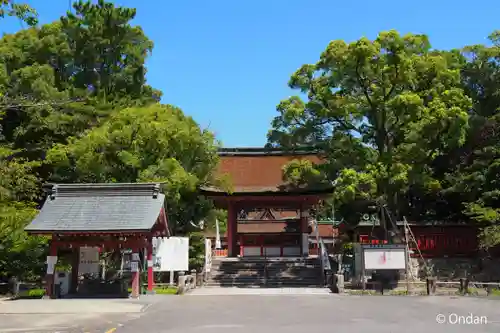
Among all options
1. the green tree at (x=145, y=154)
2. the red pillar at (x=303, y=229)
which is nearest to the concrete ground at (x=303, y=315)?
the green tree at (x=145, y=154)

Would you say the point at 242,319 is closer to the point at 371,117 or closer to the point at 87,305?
the point at 87,305

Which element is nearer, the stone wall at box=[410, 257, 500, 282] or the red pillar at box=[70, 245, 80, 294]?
the red pillar at box=[70, 245, 80, 294]

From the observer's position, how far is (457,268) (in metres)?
26.1

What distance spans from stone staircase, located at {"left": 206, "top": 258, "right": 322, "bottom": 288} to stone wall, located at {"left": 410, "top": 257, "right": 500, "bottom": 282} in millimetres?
5426

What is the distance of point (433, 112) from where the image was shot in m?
22.5

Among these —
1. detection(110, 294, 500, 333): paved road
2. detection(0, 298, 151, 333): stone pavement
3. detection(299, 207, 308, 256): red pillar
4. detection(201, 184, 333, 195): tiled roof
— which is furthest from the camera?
detection(299, 207, 308, 256): red pillar

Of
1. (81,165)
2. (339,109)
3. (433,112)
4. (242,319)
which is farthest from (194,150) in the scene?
(242,319)

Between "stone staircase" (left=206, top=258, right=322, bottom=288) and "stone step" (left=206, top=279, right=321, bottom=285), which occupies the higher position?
"stone staircase" (left=206, top=258, right=322, bottom=288)

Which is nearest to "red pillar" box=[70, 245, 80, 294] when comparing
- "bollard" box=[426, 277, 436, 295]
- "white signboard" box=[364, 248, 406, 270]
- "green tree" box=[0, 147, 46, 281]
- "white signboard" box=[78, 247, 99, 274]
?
"white signboard" box=[78, 247, 99, 274]

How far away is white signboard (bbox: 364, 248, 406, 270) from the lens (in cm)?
2134

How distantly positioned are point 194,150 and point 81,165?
6009mm

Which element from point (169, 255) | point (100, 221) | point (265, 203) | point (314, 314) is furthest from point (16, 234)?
point (265, 203)

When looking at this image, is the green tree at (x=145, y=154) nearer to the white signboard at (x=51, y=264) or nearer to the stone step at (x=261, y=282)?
the stone step at (x=261, y=282)

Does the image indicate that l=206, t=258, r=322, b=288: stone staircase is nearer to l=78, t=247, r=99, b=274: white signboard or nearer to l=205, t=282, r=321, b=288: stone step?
l=205, t=282, r=321, b=288: stone step
